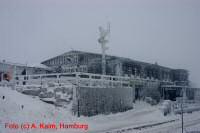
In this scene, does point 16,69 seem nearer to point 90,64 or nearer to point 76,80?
point 90,64

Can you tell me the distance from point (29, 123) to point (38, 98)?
699 cm

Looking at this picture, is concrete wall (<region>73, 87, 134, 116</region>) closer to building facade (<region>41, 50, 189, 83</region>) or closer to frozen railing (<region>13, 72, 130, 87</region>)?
A: frozen railing (<region>13, 72, 130, 87</region>)

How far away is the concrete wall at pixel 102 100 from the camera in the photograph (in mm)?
23809

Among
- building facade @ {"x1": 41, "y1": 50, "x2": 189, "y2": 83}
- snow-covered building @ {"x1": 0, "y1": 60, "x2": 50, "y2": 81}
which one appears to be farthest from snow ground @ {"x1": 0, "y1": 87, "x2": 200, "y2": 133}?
building facade @ {"x1": 41, "y1": 50, "x2": 189, "y2": 83}

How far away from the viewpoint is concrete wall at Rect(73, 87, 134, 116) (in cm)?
2381

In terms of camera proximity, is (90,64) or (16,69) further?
(90,64)

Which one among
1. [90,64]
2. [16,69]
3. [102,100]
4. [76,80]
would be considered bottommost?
[102,100]

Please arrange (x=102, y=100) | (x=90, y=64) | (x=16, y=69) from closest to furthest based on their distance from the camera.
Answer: (x=102, y=100) → (x=16, y=69) → (x=90, y=64)

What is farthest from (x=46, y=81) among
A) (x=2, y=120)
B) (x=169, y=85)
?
(x=169, y=85)

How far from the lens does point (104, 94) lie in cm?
2677

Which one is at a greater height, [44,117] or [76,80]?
[76,80]

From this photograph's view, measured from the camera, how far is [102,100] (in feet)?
86.3

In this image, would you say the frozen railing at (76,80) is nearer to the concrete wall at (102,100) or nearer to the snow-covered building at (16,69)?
the concrete wall at (102,100)

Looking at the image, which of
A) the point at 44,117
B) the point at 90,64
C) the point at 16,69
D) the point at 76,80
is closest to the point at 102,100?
the point at 76,80
